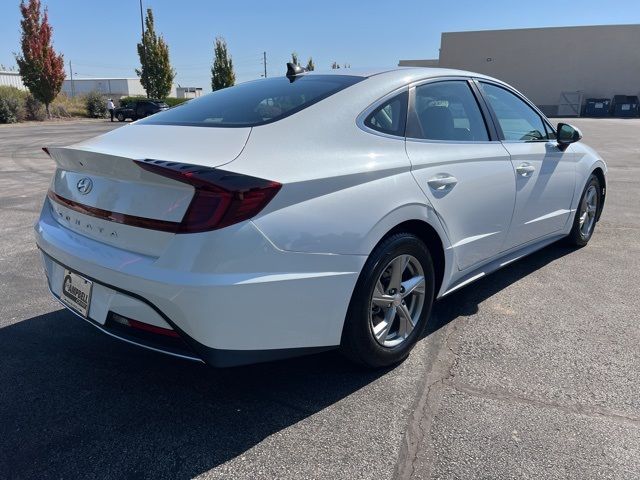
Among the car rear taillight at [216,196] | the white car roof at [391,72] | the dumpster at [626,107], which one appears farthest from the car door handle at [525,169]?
the dumpster at [626,107]

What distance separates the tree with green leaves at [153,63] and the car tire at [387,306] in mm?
41602

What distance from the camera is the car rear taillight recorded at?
83.2 inches

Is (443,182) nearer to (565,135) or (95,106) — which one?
(565,135)

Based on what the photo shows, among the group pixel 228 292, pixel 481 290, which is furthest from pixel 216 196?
pixel 481 290

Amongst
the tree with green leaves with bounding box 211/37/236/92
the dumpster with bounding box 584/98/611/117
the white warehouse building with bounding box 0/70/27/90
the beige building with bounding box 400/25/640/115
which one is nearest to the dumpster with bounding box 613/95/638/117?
the dumpster with bounding box 584/98/611/117

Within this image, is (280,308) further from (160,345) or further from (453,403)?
(453,403)

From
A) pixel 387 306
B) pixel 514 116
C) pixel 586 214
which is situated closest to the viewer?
pixel 387 306

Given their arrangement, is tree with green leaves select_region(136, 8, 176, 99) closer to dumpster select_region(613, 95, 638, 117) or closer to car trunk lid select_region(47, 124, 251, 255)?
dumpster select_region(613, 95, 638, 117)

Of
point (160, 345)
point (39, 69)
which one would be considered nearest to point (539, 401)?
point (160, 345)

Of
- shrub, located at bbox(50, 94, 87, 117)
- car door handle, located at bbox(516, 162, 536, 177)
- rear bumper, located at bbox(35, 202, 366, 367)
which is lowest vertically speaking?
shrub, located at bbox(50, 94, 87, 117)

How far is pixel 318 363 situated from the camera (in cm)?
305

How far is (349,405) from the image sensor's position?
2623mm

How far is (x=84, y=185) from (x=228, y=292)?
1052 mm

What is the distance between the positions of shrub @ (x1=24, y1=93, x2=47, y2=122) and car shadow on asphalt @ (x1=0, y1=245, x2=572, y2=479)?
3823cm
